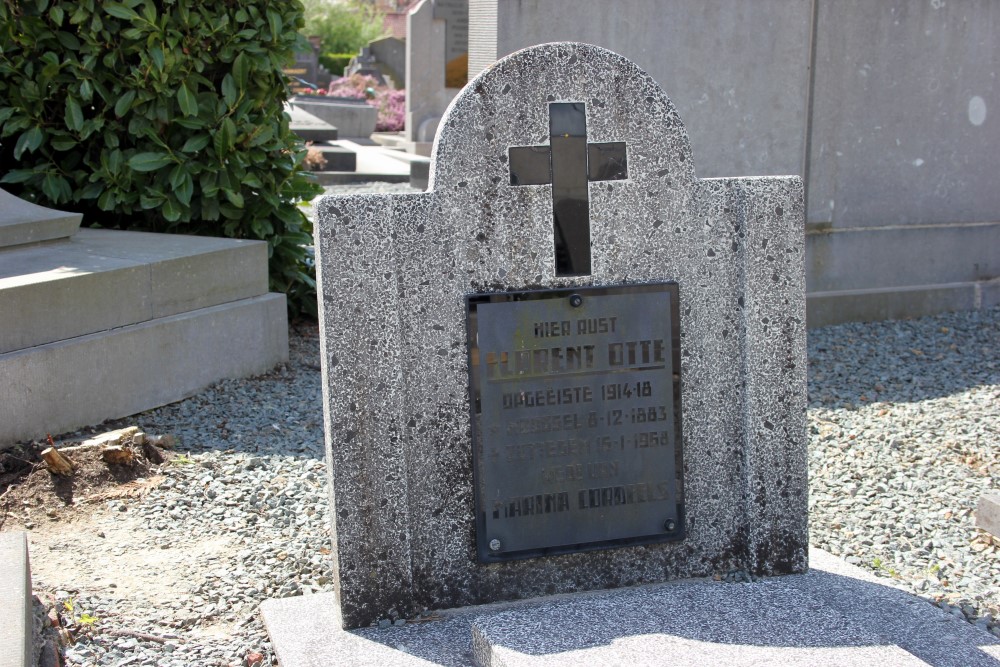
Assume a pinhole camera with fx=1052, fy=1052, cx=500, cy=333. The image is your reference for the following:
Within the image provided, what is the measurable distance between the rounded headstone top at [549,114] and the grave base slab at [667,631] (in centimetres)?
110

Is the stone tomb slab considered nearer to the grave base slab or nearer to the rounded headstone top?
the grave base slab

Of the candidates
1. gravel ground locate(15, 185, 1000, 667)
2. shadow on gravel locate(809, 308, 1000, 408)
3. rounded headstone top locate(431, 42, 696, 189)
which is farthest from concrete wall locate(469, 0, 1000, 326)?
rounded headstone top locate(431, 42, 696, 189)

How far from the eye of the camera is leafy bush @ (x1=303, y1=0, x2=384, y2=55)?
44062mm

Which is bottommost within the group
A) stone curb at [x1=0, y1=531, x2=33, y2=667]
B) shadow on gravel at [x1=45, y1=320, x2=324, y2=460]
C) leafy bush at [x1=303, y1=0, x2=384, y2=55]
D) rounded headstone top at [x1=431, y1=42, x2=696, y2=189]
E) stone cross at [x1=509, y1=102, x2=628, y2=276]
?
shadow on gravel at [x1=45, y1=320, x2=324, y2=460]

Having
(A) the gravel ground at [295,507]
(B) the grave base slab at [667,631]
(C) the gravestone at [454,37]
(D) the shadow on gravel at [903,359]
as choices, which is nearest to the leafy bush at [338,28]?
(C) the gravestone at [454,37]

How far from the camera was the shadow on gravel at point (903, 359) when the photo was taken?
509cm

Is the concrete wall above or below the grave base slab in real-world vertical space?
above

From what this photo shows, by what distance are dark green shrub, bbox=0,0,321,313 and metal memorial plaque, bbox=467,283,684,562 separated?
2.99 meters

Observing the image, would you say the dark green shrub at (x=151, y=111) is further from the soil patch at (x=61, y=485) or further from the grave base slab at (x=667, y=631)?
the grave base slab at (x=667, y=631)

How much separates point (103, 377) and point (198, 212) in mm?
1430

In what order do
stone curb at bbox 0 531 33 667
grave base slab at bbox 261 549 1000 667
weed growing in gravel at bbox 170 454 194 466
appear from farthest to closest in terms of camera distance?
weed growing in gravel at bbox 170 454 194 466, grave base slab at bbox 261 549 1000 667, stone curb at bbox 0 531 33 667

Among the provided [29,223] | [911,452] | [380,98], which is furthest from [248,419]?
[380,98]

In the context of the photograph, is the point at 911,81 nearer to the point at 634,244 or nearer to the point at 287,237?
the point at 287,237

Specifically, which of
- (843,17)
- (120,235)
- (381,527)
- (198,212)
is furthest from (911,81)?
(381,527)
